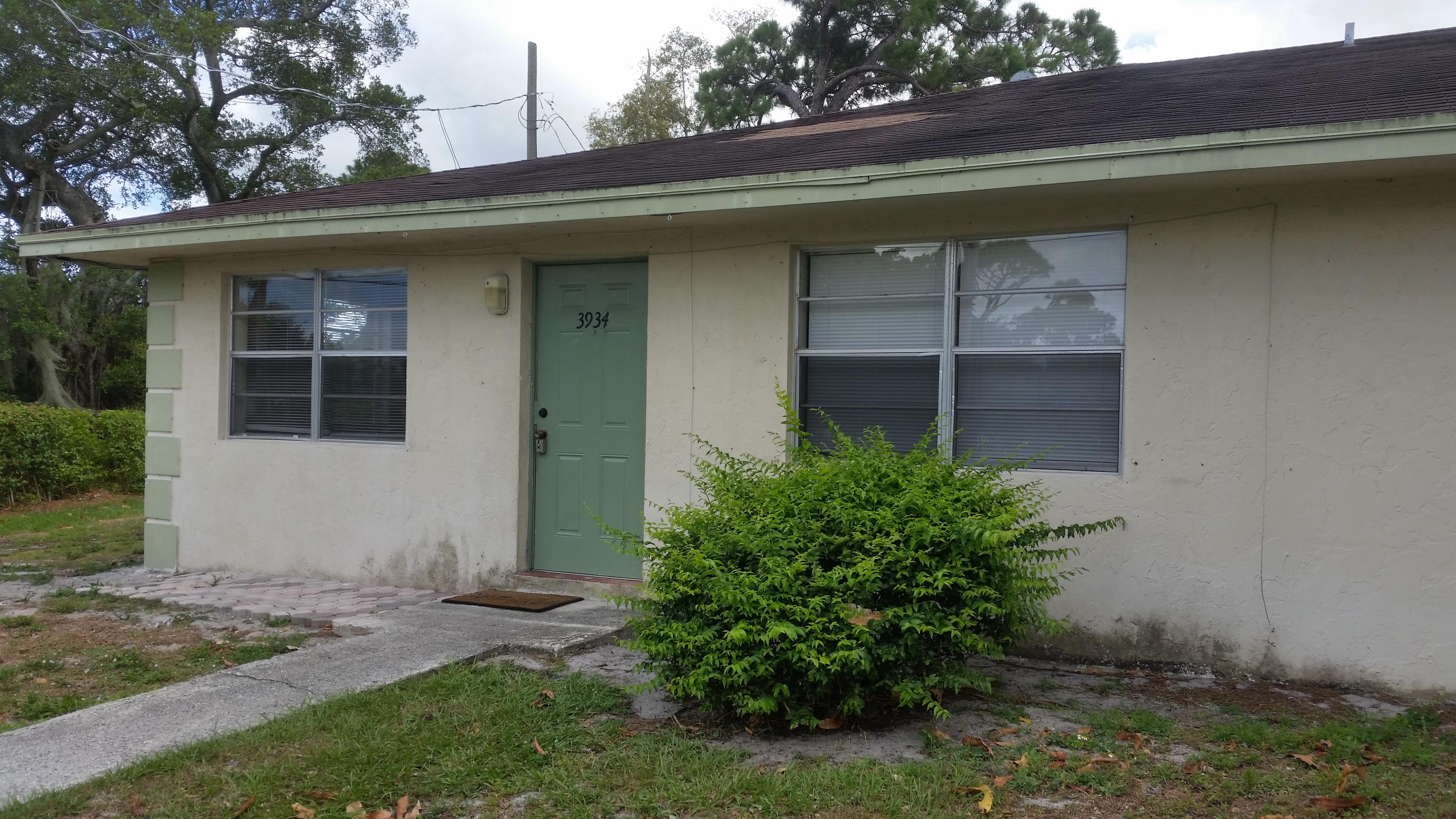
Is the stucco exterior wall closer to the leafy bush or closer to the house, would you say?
the house

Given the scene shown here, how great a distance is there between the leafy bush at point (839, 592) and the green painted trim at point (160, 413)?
17.5 feet

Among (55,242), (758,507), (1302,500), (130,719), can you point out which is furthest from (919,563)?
(55,242)

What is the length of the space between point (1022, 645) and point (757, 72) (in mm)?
21204

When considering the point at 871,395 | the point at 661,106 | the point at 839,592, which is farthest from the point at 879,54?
the point at 839,592

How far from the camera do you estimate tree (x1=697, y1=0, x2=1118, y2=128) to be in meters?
22.2

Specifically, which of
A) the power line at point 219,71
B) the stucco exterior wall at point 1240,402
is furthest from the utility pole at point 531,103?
the stucco exterior wall at point 1240,402

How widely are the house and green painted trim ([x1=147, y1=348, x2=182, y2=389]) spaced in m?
0.03

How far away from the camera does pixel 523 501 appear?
685 centimetres

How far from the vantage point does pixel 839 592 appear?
3924 mm

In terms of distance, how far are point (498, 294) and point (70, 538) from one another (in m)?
6.33

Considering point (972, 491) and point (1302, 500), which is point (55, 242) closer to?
point (972, 491)

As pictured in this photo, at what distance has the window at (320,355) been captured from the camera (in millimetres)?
7344

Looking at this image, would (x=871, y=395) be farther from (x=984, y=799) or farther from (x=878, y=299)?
(x=984, y=799)

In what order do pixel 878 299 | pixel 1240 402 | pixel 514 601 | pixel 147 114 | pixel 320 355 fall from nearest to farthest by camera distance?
pixel 1240 402 → pixel 878 299 → pixel 514 601 → pixel 320 355 → pixel 147 114
